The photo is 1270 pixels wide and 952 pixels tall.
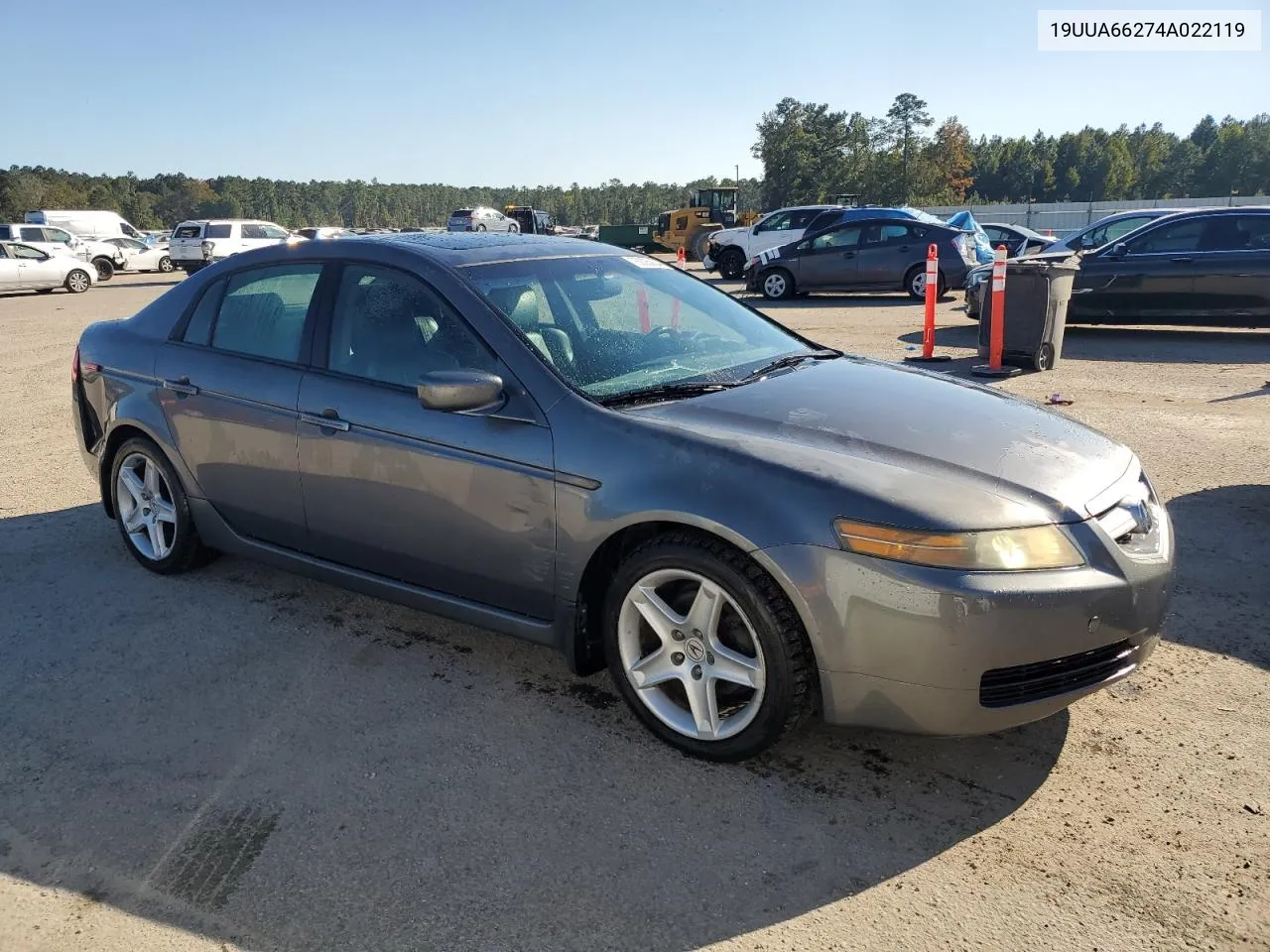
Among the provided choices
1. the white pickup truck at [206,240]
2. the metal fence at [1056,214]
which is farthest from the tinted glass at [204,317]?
the metal fence at [1056,214]

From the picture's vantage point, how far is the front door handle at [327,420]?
366cm

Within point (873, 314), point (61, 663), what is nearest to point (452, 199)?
point (873, 314)

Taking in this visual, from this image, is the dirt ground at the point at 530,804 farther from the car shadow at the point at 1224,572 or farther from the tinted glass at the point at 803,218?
the tinted glass at the point at 803,218

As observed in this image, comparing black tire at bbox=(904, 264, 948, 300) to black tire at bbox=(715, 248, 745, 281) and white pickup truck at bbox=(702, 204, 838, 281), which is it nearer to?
white pickup truck at bbox=(702, 204, 838, 281)

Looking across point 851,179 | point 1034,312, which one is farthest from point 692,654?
point 851,179

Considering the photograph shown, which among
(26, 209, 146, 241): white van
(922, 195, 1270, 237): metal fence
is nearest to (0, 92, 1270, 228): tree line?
(922, 195, 1270, 237): metal fence

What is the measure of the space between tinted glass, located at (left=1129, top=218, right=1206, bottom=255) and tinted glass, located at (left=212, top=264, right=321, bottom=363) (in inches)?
432

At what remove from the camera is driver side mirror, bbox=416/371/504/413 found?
10.4 feet

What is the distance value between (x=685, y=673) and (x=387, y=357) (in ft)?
5.44

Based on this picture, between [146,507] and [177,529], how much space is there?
299 mm

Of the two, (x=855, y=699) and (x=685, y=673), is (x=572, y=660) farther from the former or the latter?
(x=855, y=699)

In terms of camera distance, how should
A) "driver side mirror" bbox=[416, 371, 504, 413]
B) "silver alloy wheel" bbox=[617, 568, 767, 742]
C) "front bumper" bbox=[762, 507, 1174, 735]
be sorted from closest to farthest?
"front bumper" bbox=[762, 507, 1174, 735]
"silver alloy wheel" bbox=[617, 568, 767, 742]
"driver side mirror" bbox=[416, 371, 504, 413]

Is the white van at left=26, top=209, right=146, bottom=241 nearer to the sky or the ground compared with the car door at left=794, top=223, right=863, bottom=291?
nearer to the sky

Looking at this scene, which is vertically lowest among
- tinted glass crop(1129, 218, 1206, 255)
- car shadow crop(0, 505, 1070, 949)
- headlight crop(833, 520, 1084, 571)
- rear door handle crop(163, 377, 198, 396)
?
car shadow crop(0, 505, 1070, 949)
